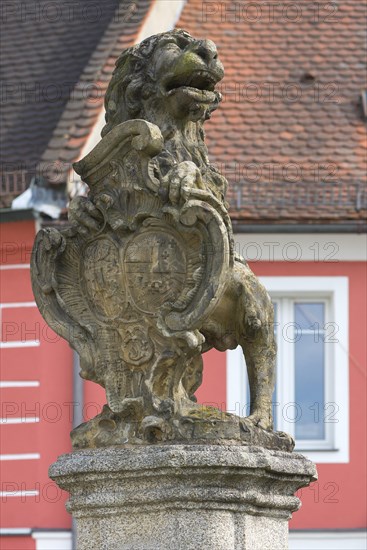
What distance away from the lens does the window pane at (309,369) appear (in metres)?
24.2

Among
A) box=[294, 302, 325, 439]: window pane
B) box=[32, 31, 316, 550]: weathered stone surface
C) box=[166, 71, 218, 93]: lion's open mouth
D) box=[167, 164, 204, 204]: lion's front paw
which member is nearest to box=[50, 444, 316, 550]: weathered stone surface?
box=[32, 31, 316, 550]: weathered stone surface

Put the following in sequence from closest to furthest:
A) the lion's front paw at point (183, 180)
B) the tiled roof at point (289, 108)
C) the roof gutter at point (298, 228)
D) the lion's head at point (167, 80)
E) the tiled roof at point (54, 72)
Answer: the lion's front paw at point (183, 180) → the lion's head at point (167, 80) → the roof gutter at point (298, 228) → the tiled roof at point (289, 108) → the tiled roof at point (54, 72)

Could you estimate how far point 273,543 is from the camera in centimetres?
976

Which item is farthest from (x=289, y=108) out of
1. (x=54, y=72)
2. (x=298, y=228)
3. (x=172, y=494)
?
(x=172, y=494)

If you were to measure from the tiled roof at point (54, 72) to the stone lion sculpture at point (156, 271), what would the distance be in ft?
44.3

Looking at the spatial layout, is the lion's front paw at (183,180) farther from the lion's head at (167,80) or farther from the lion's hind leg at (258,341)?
the lion's hind leg at (258,341)

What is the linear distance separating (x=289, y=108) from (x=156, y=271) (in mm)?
16051

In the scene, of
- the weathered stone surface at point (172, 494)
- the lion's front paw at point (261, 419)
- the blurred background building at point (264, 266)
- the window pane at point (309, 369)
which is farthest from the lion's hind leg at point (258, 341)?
the window pane at point (309, 369)

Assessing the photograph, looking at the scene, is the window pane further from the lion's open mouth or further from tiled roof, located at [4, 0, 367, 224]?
the lion's open mouth

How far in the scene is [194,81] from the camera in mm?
9930

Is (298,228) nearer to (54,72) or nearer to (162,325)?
(54,72)

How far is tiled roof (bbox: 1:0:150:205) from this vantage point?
24.4 meters

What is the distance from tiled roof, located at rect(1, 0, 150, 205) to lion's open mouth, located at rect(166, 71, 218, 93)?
532 inches

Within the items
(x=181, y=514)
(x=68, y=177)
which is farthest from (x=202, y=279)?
(x=68, y=177)
